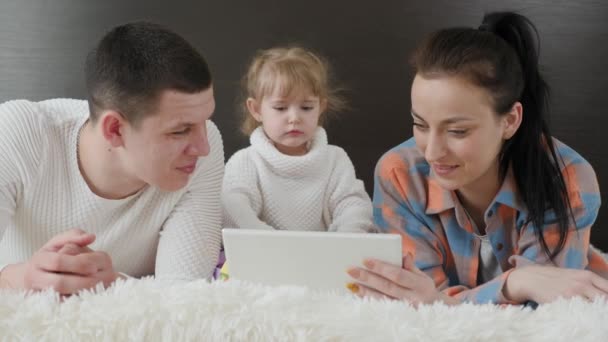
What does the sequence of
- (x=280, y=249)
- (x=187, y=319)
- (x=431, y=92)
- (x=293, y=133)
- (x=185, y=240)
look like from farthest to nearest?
1. (x=293, y=133)
2. (x=185, y=240)
3. (x=431, y=92)
4. (x=280, y=249)
5. (x=187, y=319)

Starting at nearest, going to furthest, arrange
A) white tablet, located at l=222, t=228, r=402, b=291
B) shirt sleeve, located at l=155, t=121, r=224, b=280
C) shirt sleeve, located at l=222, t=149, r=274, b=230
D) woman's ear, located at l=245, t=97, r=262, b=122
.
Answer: white tablet, located at l=222, t=228, r=402, b=291, shirt sleeve, located at l=155, t=121, r=224, b=280, shirt sleeve, located at l=222, t=149, r=274, b=230, woman's ear, located at l=245, t=97, r=262, b=122

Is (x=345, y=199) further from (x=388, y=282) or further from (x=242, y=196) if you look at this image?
(x=388, y=282)

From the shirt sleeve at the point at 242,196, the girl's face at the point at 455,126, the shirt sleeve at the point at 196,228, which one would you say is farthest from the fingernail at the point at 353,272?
the shirt sleeve at the point at 242,196

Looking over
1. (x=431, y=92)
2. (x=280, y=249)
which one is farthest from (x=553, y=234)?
(x=280, y=249)

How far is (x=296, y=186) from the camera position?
1.86 m

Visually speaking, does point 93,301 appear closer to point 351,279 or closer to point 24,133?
point 351,279

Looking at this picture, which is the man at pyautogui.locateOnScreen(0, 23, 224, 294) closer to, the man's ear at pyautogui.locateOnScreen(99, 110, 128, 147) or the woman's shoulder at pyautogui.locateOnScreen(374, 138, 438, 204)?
the man's ear at pyautogui.locateOnScreen(99, 110, 128, 147)

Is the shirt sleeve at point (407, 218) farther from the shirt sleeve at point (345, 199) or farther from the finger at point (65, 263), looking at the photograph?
the finger at point (65, 263)

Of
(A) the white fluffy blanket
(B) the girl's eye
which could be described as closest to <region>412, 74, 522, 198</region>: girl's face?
(B) the girl's eye

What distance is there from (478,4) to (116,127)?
1.16 m

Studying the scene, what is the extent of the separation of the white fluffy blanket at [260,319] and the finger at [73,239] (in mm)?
151

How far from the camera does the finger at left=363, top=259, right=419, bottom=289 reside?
1.04 meters

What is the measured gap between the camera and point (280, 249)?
1.01 m

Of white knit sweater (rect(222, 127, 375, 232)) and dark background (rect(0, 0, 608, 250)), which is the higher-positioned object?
dark background (rect(0, 0, 608, 250))
